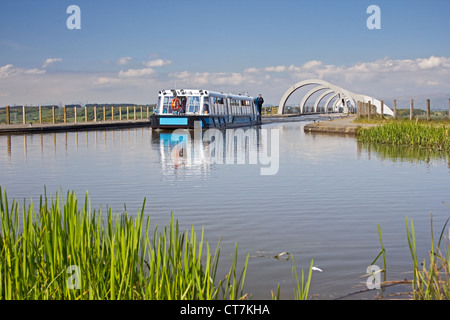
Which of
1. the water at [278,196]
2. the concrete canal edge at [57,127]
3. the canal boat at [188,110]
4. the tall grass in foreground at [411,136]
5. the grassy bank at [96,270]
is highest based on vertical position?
the canal boat at [188,110]

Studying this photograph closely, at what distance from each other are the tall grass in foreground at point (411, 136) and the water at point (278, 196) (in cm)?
136

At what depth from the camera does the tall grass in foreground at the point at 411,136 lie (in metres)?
20.8

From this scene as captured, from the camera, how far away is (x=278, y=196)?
10.4 m

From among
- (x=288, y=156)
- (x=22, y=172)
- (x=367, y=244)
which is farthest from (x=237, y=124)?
(x=367, y=244)

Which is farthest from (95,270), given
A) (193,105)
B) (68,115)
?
(68,115)

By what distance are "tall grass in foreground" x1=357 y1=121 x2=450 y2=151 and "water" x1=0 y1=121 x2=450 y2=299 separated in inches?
53.4

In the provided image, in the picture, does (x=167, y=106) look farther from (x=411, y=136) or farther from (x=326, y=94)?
(x=326, y=94)

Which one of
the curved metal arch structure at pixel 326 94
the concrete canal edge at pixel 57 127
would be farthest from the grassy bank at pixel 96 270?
the curved metal arch structure at pixel 326 94

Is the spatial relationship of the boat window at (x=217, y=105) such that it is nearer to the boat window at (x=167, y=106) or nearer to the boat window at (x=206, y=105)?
the boat window at (x=206, y=105)

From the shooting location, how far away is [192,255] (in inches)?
166

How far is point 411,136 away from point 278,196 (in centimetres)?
1321

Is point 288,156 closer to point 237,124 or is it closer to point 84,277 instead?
point 84,277

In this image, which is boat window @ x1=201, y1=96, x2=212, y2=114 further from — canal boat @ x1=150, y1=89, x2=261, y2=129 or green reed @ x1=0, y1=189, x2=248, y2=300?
green reed @ x1=0, y1=189, x2=248, y2=300
